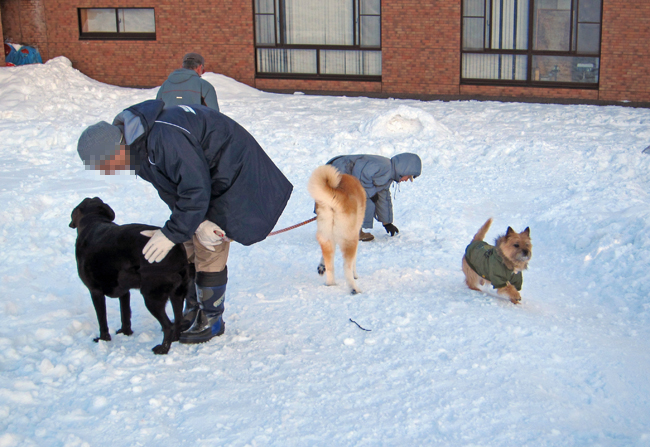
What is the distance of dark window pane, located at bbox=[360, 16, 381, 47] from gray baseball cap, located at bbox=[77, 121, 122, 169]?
12.2 m

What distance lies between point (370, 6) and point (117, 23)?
6801 millimetres

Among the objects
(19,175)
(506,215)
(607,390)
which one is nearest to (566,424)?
(607,390)

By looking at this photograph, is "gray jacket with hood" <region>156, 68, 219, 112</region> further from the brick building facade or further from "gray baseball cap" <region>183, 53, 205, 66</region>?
the brick building facade

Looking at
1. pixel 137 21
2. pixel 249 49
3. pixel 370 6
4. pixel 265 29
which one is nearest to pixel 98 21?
pixel 137 21

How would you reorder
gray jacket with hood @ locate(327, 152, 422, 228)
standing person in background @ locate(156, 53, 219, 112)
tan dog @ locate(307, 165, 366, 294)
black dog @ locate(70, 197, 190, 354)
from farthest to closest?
gray jacket with hood @ locate(327, 152, 422, 228)
standing person in background @ locate(156, 53, 219, 112)
tan dog @ locate(307, 165, 366, 294)
black dog @ locate(70, 197, 190, 354)

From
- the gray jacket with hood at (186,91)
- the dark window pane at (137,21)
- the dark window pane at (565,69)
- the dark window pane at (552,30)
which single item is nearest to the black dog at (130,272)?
the gray jacket with hood at (186,91)

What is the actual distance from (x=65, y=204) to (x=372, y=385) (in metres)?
5.21

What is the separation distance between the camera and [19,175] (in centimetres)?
761

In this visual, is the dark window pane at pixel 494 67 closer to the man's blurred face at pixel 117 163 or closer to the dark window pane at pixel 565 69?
the dark window pane at pixel 565 69

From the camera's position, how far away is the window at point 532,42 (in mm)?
13625

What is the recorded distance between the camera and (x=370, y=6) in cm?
1398

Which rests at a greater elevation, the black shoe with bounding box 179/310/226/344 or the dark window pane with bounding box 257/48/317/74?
the dark window pane with bounding box 257/48/317/74

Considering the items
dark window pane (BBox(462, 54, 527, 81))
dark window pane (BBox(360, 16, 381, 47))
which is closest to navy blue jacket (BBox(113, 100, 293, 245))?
dark window pane (BBox(360, 16, 381, 47))

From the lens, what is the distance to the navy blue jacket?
10.1ft
